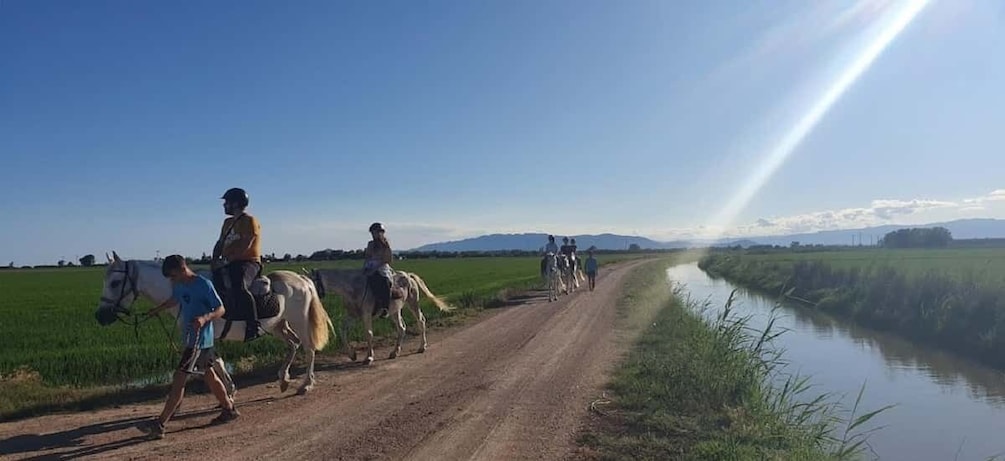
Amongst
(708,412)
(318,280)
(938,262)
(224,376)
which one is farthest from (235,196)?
(938,262)

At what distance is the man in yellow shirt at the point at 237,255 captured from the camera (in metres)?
8.23

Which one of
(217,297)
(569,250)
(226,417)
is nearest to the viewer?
(217,297)

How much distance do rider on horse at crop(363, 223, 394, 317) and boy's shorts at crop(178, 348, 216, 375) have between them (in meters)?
4.85

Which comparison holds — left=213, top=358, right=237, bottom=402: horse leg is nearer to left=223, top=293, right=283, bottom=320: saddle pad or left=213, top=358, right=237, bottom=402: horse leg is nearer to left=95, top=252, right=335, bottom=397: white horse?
left=95, top=252, right=335, bottom=397: white horse

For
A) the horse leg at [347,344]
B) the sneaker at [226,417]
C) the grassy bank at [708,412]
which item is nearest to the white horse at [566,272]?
the grassy bank at [708,412]

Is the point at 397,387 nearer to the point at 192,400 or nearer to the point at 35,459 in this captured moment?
the point at 192,400

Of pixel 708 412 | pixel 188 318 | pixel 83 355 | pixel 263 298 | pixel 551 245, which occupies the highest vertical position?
pixel 551 245

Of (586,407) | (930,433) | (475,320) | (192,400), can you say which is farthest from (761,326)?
(192,400)

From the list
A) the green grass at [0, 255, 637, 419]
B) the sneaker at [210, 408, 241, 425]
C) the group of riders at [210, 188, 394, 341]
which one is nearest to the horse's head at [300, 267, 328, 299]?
the green grass at [0, 255, 637, 419]

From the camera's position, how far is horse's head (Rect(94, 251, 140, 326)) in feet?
26.5

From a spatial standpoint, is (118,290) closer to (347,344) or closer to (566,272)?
(347,344)

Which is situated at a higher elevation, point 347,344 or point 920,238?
point 920,238

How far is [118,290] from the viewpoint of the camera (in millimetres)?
8148

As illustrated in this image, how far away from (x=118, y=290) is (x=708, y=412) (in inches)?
293
